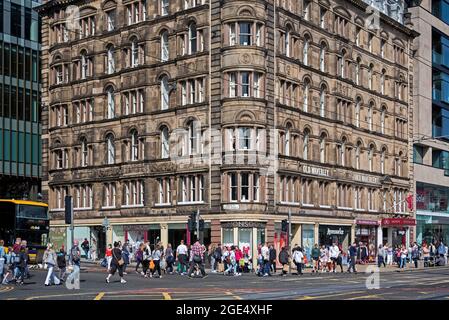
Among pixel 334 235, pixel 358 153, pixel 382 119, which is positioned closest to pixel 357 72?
pixel 382 119

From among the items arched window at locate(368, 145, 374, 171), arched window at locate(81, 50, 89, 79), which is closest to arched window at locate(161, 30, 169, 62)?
arched window at locate(81, 50, 89, 79)

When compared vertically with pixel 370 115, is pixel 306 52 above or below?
above

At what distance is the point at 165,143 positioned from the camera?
56219 mm

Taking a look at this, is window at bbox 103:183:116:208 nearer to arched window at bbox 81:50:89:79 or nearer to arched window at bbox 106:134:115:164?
arched window at bbox 106:134:115:164

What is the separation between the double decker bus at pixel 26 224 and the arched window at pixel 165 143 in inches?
411

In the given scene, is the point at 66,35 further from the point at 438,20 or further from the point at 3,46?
the point at 438,20

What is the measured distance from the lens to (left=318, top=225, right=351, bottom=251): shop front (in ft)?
197

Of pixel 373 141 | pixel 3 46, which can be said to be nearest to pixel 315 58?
pixel 373 141

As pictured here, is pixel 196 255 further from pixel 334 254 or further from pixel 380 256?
pixel 380 256

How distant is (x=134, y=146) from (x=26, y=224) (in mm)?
13330

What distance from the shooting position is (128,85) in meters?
59.0

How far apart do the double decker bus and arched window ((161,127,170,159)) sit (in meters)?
10.5
